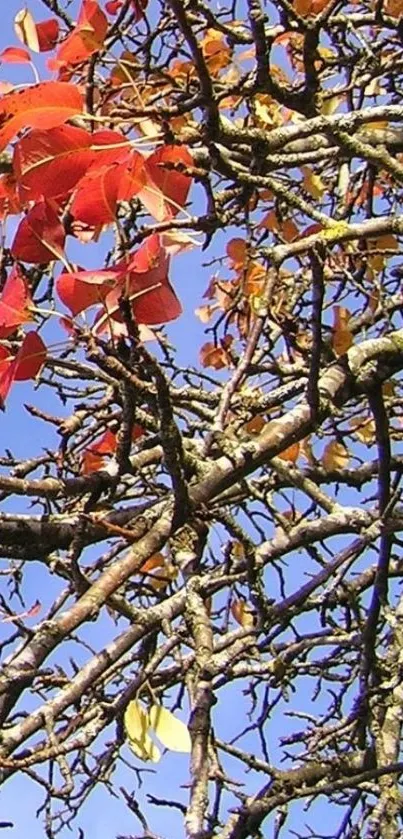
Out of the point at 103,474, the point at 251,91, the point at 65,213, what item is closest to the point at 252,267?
the point at 251,91

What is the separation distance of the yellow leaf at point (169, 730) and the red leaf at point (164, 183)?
30.3 inches

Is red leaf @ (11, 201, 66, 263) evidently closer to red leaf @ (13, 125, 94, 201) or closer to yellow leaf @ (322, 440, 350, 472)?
red leaf @ (13, 125, 94, 201)

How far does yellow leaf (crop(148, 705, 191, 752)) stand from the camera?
1.58 metres

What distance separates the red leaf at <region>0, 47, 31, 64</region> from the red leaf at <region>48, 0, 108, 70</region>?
215 millimetres

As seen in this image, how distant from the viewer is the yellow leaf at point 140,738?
1.63 meters

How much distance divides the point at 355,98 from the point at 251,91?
3.24 feet

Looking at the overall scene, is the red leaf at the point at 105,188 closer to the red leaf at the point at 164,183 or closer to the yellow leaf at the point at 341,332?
the red leaf at the point at 164,183

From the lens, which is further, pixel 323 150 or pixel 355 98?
pixel 355 98

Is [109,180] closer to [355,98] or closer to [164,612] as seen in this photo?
[164,612]

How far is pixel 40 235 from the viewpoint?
1.33 metres

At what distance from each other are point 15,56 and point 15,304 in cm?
86

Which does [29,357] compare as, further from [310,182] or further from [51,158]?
[310,182]

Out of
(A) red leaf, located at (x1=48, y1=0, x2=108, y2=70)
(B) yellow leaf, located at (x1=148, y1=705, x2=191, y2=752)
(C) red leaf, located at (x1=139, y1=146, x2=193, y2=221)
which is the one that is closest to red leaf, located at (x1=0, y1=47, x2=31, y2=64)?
(A) red leaf, located at (x1=48, y1=0, x2=108, y2=70)

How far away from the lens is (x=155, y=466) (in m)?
2.36
